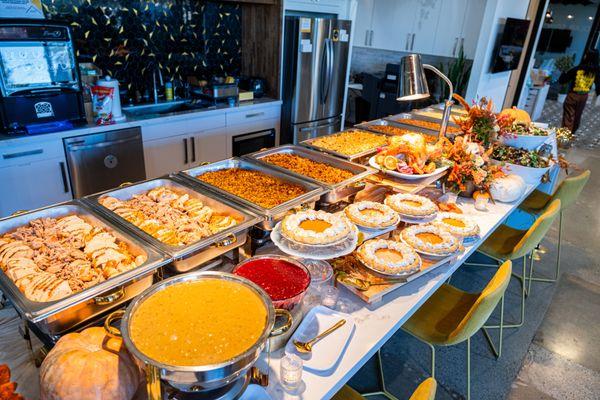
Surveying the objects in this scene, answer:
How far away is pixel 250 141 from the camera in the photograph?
4133mm

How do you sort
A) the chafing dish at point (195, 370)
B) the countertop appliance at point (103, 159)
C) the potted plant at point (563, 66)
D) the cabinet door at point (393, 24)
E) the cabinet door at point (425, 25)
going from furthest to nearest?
1. the potted plant at point (563, 66)
2. the cabinet door at point (393, 24)
3. the cabinet door at point (425, 25)
4. the countertop appliance at point (103, 159)
5. the chafing dish at point (195, 370)

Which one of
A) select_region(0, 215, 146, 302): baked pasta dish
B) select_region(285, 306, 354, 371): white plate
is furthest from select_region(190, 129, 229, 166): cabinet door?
select_region(285, 306, 354, 371): white plate

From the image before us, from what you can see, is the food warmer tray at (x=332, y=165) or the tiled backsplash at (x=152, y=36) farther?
the tiled backsplash at (x=152, y=36)

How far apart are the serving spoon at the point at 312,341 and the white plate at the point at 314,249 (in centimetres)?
23

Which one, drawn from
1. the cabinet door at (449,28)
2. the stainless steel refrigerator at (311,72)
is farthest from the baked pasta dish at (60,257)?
the cabinet door at (449,28)

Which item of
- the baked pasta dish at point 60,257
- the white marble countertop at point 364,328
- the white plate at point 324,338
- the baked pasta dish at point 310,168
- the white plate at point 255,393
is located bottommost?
the white marble countertop at point 364,328

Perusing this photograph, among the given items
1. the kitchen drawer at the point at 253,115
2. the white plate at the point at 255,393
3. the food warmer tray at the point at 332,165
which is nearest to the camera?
the white plate at the point at 255,393

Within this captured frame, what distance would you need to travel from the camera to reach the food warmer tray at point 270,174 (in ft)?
5.29

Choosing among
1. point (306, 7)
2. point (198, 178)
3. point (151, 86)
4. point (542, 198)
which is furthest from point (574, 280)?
point (151, 86)

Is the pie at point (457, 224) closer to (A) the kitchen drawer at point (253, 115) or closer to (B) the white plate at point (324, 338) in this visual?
(B) the white plate at point (324, 338)

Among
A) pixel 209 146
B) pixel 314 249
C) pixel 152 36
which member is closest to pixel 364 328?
pixel 314 249

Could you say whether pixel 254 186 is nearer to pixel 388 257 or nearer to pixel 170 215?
pixel 170 215

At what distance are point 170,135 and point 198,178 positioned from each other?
170 centimetres

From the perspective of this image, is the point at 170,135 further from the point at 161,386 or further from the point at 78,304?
the point at 161,386
